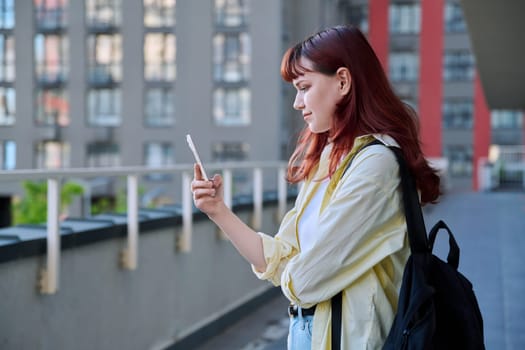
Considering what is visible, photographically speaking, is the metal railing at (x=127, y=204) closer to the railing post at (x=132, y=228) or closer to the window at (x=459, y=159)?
the railing post at (x=132, y=228)

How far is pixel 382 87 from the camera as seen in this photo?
4.27ft

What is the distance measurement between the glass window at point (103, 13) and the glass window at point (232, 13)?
4.04 meters

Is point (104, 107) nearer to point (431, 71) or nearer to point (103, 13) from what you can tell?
point (103, 13)

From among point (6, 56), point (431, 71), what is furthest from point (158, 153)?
point (431, 71)

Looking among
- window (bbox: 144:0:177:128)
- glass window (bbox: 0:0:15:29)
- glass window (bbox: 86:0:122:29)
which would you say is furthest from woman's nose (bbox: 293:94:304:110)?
glass window (bbox: 86:0:122:29)

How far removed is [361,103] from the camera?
1.31m

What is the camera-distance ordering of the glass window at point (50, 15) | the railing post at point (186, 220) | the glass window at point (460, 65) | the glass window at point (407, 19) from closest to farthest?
1. the railing post at point (186, 220)
2. the glass window at point (50, 15)
3. the glass window at point (407, 19)
4. the glass window at point (460, 65)

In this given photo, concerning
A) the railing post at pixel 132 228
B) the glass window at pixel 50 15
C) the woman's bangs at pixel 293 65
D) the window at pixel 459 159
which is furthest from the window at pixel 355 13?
the woman's bangs at pixel 293 65

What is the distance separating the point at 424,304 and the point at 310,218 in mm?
243

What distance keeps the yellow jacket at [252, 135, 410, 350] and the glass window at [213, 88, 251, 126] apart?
26.9 m

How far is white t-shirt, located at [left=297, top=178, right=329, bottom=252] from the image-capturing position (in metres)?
1.30

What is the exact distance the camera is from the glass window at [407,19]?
102 ft

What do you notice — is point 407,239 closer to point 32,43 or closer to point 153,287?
point 153,287

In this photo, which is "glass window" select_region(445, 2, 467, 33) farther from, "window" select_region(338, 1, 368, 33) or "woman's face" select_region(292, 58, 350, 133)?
"woman's face" select_region(292, 58, 350, 133)
